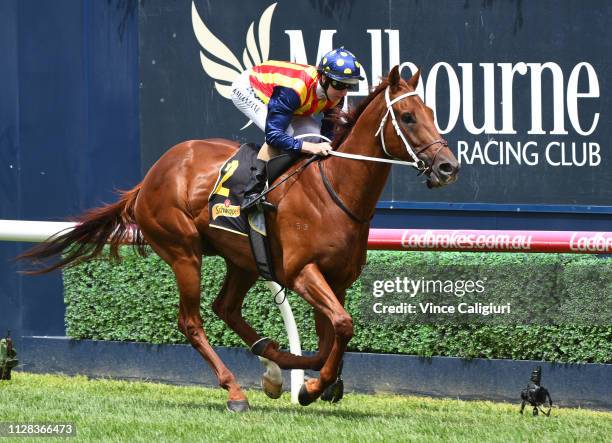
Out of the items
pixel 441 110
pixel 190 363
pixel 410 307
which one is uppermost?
pixel 441 110

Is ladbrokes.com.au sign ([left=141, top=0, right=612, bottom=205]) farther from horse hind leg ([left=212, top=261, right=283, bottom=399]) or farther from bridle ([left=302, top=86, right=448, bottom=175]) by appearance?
bridle ([left=302, top=86, right=448, bottom=175])

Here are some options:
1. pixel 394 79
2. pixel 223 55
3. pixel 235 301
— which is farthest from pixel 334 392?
pixel 223 55

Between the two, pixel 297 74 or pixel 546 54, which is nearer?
pixel 297 74

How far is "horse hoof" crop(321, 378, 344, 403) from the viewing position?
25.6ft

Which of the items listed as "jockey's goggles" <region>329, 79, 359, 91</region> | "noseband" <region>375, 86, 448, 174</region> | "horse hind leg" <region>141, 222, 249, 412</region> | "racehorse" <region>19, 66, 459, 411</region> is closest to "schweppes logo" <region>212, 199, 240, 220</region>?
"racehorse" <region>19, 66, 459, 411</region>

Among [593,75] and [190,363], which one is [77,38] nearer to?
[190,363]

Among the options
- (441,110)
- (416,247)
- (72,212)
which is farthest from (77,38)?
(416,247)

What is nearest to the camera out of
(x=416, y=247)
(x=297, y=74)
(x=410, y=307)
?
(x=297, y=74)

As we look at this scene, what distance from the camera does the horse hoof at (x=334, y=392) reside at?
7816 millimetres

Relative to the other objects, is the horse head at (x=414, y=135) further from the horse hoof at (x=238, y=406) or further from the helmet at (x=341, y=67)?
the horse hoof at (x=238, y=406)

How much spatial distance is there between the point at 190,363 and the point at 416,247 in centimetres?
232

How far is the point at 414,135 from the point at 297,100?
2.59ft

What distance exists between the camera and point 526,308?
29.3 ft

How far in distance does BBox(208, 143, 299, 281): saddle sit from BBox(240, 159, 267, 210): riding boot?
51mm
